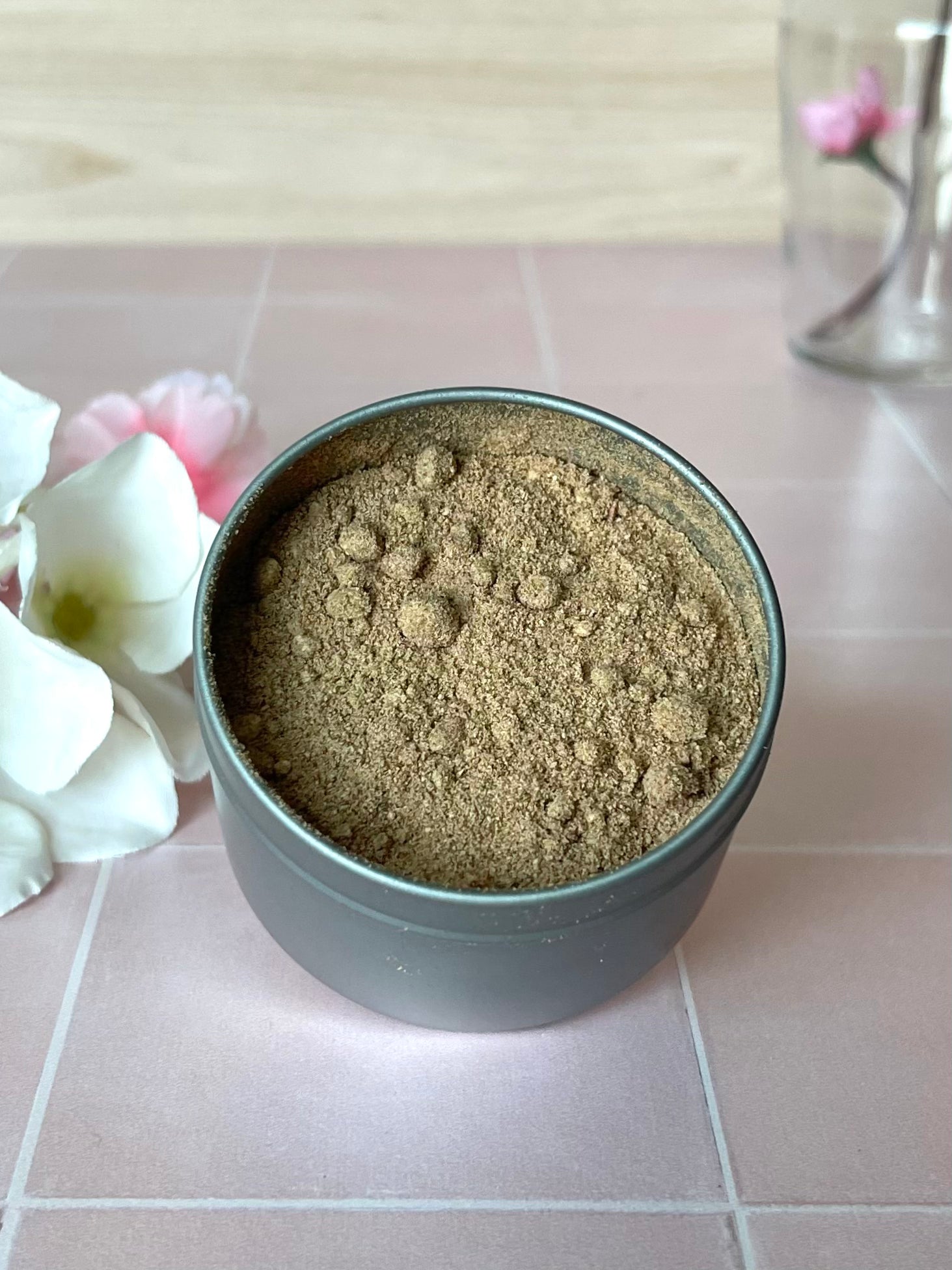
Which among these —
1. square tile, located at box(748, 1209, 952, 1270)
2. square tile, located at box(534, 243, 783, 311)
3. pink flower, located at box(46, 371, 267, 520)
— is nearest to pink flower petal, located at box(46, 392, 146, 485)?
pink flower, located at box(46, 371, 267, 520)

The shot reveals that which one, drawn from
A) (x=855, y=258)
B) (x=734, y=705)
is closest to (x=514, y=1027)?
(x=734, y=705)

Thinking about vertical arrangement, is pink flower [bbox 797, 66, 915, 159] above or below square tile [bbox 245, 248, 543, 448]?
above

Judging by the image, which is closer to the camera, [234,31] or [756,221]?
[234,31]

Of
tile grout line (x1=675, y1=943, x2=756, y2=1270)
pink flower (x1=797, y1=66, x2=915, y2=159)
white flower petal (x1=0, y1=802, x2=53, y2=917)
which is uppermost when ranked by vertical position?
pink flower (x1=797, y1=66, x2=915, y2=159)

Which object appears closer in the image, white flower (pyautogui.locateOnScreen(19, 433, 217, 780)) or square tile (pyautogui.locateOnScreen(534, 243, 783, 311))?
white flower (pyautogui.locateOnScreen(19, 433, 217, 780))

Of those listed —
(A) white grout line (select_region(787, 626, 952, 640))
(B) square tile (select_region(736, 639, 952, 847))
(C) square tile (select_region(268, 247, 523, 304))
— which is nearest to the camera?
(B) square tile (select_region(736, 639, 952, 847))

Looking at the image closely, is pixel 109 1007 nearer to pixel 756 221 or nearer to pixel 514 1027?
pixel 514 1027

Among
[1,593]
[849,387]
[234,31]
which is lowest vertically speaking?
[849,387]

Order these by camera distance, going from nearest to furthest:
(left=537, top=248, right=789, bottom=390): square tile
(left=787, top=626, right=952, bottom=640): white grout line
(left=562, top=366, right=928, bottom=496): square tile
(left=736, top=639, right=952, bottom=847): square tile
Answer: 1. (left=736, top=639, right=952, bottom=847): square tile
2. (left=787, top=626, right=952, bottom=640): white grout line
3. (left=562, top=366, right=928, bottom=496): square tile
4. (left=537, top=248, right=789, bottom=390): square tile

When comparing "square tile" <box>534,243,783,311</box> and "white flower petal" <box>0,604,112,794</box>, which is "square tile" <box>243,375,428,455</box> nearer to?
"square tile" <box>534,243,783,311</box>
